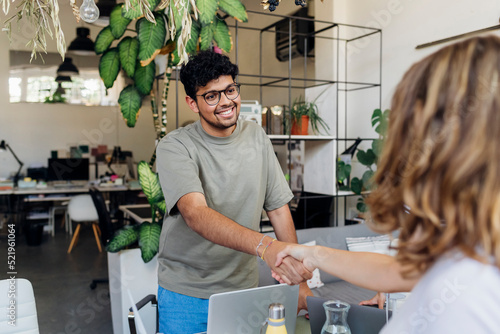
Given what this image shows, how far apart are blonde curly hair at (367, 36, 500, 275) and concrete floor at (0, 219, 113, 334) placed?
3659 mm

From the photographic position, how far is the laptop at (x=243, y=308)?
123 centimetres

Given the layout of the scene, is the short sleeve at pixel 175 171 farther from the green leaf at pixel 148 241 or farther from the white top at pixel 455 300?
the green leaf at pixel 148 241

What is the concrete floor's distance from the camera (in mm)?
3998

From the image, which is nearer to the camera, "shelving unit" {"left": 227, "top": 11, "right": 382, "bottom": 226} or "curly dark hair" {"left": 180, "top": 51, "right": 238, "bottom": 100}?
"curly dark hair" {"left": 180, "top": 51, "right": 238, "bottom": 100}

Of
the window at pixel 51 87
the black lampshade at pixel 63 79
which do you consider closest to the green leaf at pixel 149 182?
the window at pixel 51 87

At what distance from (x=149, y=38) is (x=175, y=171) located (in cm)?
166

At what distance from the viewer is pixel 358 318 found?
50.1 inches

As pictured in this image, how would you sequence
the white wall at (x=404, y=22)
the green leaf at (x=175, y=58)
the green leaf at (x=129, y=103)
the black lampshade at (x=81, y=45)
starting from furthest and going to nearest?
1. the black lampshade at (x=81, y=45)
2. the white wall at (x=404, y=22)
3. the green leaf at (x=129, y=103)
4. the green leaf at (x=175, y=58)

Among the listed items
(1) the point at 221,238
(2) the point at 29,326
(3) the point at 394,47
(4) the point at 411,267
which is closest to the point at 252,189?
(1) the point at 221,238

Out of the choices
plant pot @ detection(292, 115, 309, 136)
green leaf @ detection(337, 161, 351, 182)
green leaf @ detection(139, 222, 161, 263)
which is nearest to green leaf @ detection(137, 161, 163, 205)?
green leaf @ detection(139, 222, 161, 263)

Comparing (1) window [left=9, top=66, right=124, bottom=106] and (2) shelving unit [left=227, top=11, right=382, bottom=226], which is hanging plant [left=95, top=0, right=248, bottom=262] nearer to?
(2) shelving unit [left=227, top=11, right=382, bottom=226]

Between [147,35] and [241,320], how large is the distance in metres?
2.31

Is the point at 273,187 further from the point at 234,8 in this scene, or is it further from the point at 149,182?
the point at 234,8

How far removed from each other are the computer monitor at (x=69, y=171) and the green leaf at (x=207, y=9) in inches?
230
